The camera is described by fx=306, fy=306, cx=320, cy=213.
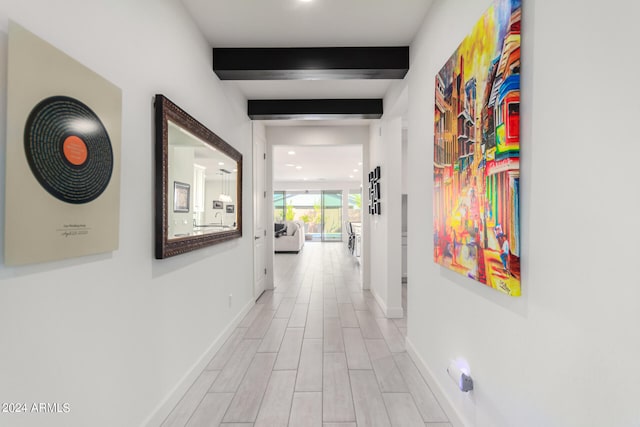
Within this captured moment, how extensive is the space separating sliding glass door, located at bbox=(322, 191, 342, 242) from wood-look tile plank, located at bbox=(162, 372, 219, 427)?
422 inches

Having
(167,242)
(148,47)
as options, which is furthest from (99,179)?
(148,47)

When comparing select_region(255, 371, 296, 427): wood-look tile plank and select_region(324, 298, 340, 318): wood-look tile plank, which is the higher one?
select_region(324, 298, 340, 318): wood-look tile plank

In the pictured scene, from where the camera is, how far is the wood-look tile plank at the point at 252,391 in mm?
1831

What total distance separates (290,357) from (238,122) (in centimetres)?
250

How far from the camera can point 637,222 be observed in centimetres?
74

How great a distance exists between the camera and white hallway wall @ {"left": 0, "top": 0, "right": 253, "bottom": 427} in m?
0.99

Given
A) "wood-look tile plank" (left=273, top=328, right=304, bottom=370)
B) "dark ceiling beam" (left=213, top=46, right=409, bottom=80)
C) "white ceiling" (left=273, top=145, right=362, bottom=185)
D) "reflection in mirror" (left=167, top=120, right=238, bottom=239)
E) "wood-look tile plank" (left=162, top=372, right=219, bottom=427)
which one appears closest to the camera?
"wood-look tile plank" (left=162, top=372, right=219, bottom=427)

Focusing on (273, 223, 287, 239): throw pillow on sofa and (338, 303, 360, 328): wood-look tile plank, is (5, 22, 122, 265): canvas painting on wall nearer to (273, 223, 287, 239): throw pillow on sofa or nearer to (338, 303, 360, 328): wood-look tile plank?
(338, 303, 360, 328): wood-look tile plank

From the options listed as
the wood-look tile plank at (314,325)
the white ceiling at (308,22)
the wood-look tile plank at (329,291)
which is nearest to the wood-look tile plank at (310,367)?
the wood-look tile plank at (314,325)

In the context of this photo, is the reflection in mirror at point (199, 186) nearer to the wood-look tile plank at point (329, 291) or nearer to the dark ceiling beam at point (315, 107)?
the dark ceiling beam at point (315, 107)

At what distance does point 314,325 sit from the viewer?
3.29 metres

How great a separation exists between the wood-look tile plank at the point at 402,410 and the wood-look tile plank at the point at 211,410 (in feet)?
3.35

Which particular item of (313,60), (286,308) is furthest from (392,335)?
(313,60)

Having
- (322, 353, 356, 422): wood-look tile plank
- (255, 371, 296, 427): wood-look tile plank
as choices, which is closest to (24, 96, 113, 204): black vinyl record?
(255, 371, 296, 427): wood-look tile plank
